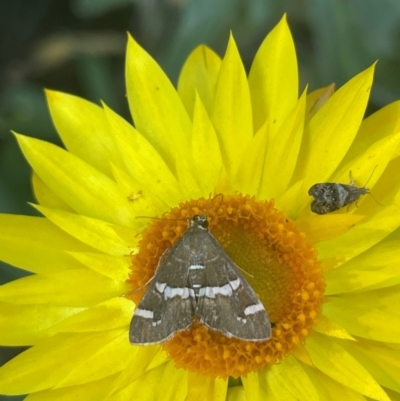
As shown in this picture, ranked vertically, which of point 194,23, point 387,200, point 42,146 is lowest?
point 387,200

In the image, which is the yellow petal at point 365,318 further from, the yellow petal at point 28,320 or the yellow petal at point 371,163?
the yellow petal at point 28,320

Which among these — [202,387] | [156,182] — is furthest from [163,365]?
[156,182]

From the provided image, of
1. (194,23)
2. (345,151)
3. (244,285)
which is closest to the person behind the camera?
(244,285)

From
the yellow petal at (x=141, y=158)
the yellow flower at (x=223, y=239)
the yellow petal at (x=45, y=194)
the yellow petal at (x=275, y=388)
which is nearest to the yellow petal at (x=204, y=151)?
the yellow flower at (x=223, y=239)

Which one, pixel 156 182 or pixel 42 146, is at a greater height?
pixel 42 146

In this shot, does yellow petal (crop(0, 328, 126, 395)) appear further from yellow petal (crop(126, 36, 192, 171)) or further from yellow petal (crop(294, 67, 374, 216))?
yellow petal (crop(294, 67, 374, 216))

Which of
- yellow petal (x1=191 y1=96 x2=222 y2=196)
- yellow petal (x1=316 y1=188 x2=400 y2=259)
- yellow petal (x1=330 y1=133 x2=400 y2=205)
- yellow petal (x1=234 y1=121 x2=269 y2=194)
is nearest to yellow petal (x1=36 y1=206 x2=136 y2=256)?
yellow petal (x1=191 y1=96 x2=222 y2=196)

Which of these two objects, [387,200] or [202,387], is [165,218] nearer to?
[202,387]
